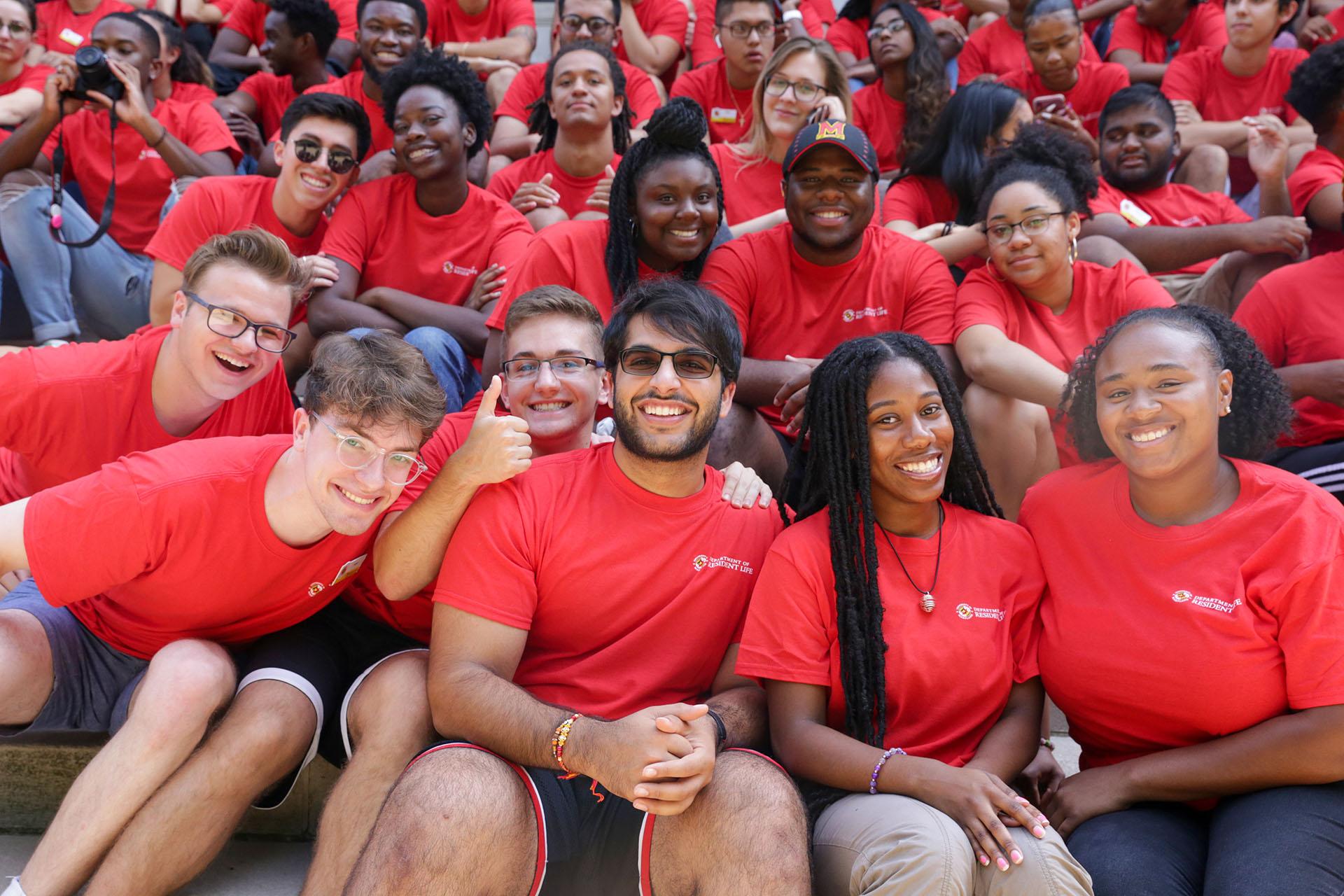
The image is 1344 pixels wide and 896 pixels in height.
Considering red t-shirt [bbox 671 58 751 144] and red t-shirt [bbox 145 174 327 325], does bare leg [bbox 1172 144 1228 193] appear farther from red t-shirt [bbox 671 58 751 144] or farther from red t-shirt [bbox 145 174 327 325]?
red t-shirt [bbox 145 174 327 325]

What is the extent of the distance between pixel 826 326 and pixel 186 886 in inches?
97.5

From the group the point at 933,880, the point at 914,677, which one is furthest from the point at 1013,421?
the point at 933,880

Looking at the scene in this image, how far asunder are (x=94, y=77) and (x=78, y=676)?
3224mm

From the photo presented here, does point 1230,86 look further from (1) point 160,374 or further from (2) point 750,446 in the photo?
(1) point 160,374

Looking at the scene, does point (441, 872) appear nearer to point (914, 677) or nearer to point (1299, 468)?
point (914, 677)

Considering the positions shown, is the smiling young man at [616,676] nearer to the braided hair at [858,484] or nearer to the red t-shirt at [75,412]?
the braided hair at [858,484]

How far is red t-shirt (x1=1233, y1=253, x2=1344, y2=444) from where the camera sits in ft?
11.0

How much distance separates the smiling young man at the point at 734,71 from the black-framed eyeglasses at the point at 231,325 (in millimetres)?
3162

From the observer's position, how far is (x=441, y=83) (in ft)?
15.0

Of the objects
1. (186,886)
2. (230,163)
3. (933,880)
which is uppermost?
(230,163)

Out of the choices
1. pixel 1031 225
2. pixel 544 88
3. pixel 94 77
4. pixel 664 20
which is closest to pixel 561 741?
pixel 1031 225

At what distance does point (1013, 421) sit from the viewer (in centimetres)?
336

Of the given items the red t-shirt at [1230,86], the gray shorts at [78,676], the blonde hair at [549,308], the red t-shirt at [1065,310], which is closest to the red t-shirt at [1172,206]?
the red t-shirt at [1065,310]

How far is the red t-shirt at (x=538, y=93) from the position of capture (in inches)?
221
